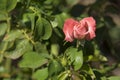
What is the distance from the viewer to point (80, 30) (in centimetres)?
132

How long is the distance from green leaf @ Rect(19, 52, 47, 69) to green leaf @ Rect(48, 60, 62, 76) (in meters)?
0.06

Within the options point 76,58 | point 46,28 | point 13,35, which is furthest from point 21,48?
point 76,58

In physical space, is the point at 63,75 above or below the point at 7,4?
below

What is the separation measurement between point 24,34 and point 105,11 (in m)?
0.58

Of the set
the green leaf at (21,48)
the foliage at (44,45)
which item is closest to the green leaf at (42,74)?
the foliage at (44,45)

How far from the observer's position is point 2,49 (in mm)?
1643

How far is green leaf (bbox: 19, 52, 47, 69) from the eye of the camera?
1482mm

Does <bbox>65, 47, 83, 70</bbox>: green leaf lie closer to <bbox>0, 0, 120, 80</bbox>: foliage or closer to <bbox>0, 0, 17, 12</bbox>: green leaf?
<bbox>0, 0, 120, 80</bbox>: foliage

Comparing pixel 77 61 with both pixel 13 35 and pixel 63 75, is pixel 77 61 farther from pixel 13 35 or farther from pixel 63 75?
pixel 13 35

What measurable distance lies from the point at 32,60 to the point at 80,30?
10.8 inches

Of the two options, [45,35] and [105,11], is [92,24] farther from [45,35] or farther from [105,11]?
[105,11]

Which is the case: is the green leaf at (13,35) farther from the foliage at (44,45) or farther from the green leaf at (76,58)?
the green leaf at (76,58)

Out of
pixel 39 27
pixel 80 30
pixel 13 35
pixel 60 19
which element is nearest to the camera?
pixel 80 30

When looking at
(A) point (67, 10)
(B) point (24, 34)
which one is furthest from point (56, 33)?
(A) point (67, 10)
